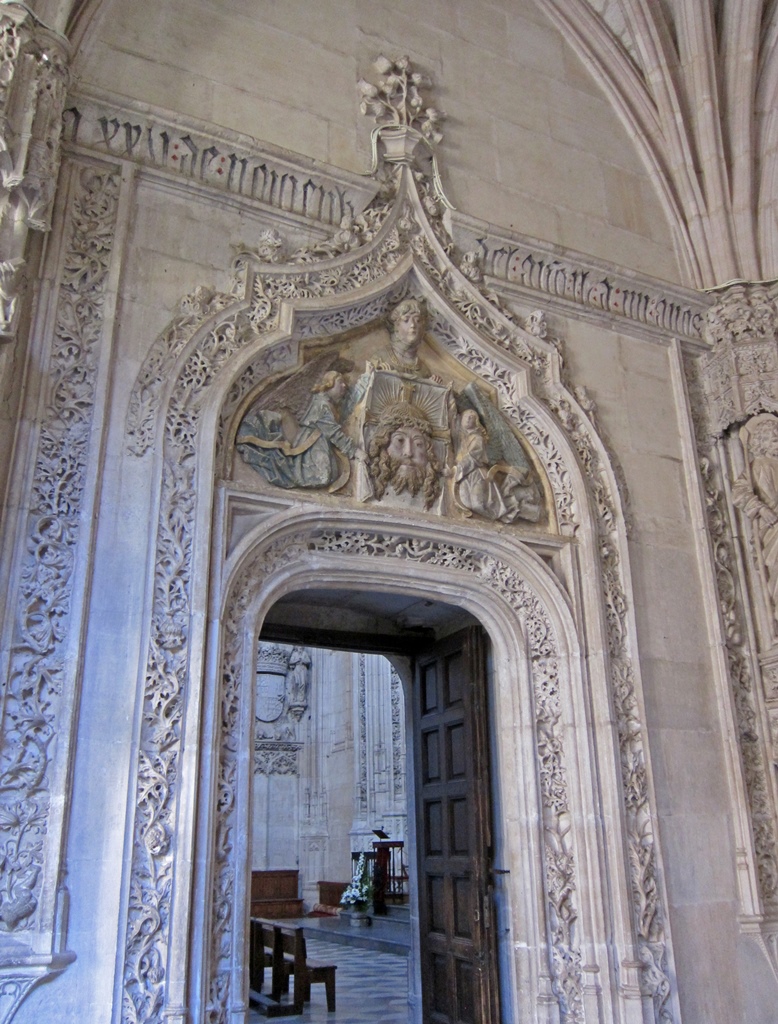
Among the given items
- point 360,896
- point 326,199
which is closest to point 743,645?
point 326,199

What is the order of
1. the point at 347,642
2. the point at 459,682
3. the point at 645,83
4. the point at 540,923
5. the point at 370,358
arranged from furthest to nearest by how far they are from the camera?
the point at 645,83, the point at 347,642, the point at 459,682, the point at 370,358, the point at 540,923

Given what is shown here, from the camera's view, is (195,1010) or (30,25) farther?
(30,25)

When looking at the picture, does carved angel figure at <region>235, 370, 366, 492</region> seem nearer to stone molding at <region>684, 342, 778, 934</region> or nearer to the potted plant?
stone molding at <region>684, 342, 778, 934</region>

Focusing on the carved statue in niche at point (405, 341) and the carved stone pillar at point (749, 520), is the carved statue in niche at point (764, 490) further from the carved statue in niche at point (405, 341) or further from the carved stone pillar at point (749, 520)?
the carved statue in niche at point (405, 341)

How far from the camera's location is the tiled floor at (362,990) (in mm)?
7742

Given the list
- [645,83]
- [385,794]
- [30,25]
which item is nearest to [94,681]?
[30,25]

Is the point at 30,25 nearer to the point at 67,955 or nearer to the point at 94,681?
the point at 94,681

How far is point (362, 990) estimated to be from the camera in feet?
29.7

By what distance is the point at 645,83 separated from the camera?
7961 mm

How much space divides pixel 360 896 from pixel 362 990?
444cm

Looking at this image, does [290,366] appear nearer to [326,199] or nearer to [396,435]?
[396,435]

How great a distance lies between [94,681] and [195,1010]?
1544 mm

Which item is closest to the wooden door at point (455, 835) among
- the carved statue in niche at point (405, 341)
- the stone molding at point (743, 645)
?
the stone molding at point (743, 645)

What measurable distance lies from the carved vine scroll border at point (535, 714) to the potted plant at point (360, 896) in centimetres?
821
